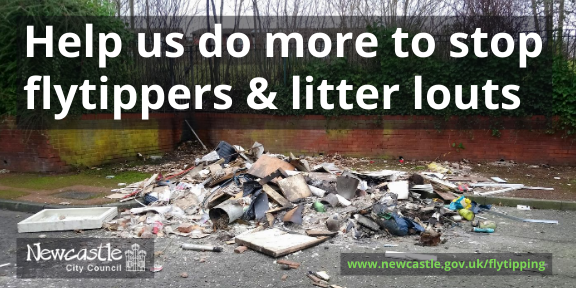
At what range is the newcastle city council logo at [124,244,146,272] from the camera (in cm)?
465

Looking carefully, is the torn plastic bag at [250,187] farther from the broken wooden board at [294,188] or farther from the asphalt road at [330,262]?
the asphalt road at [330,262]

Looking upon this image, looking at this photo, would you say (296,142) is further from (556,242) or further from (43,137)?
(556,242)

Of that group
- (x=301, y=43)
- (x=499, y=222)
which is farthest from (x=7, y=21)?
Result: (x=499, y=222)

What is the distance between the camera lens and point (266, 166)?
7.89 m

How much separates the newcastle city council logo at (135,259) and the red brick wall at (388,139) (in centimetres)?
674

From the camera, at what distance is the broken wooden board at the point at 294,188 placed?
22.6ft

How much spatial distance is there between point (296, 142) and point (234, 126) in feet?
6.43

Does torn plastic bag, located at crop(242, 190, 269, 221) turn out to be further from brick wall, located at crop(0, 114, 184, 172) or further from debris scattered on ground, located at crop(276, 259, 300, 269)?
brick wall, located at crop(0, 114, 184, 172)

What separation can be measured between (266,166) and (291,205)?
153cm

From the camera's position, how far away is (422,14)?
40.0 ft

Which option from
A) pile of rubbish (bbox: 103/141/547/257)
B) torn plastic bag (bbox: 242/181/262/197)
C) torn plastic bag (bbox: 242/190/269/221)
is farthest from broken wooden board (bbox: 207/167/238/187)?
torn plastic bag (bbox: 242/190/269/221)

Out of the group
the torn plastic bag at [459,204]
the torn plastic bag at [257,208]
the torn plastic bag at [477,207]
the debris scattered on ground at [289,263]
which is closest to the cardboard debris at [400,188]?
the torn plastic bag at [459,204]

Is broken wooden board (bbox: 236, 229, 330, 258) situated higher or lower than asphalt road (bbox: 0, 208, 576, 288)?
higher

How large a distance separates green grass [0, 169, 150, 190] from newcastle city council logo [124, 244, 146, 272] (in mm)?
3780
